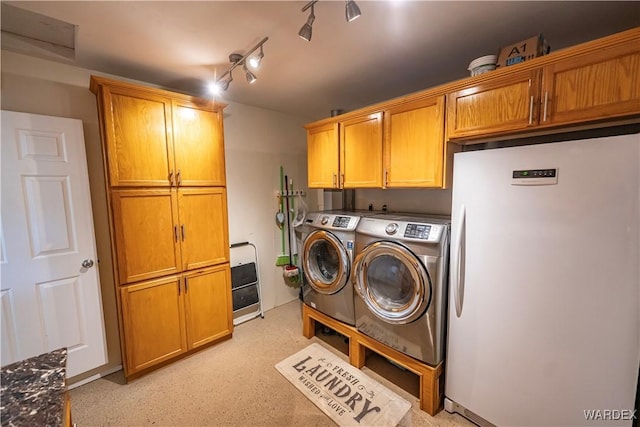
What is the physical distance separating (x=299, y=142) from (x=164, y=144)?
1.76 meters

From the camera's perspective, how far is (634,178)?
1114mm

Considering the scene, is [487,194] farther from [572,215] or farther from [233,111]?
[233,111]

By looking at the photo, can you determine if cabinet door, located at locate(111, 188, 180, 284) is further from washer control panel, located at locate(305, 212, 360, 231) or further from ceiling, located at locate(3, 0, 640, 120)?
washer control panel, located at locate(305, 212, 360, 231)

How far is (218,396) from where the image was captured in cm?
197

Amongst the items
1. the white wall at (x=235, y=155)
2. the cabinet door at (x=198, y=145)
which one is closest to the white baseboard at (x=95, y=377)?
the white wall at (x=235, y=155)

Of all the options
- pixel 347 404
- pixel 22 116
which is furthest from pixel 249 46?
pixel 347 404

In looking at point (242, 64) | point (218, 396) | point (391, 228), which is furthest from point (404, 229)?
point (218, 396)

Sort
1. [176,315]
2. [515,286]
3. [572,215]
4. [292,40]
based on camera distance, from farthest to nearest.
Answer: [176,315]
[292,40]
[515,286]
[572,215]

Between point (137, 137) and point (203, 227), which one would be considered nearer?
point (137, 137)

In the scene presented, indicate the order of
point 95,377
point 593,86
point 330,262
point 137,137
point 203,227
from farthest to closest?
point 330,262 < point 203,227 < point 95,377 < point 137,137 < point 593,86

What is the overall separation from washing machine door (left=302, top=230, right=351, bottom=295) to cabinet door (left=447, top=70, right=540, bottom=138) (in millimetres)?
1253

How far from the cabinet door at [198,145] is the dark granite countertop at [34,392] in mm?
1497

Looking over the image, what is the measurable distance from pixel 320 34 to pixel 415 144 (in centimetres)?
98

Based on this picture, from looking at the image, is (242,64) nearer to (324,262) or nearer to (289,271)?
(324,262)
